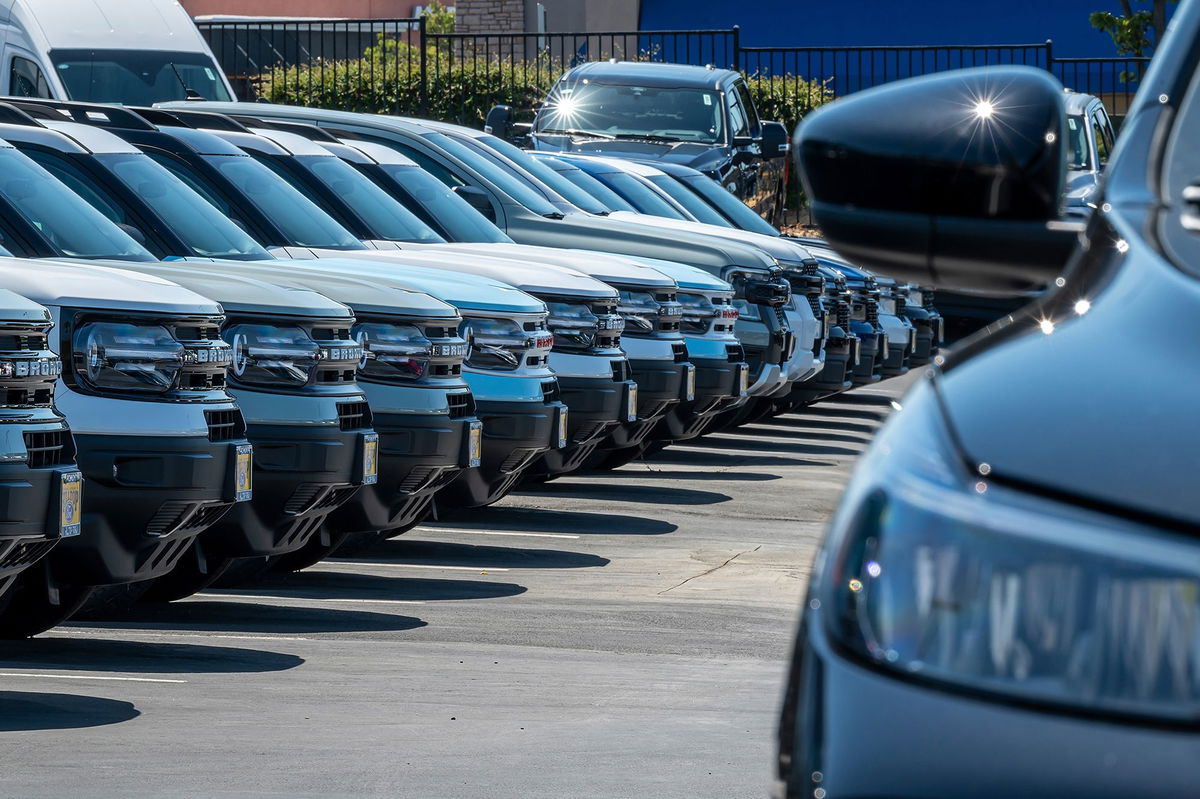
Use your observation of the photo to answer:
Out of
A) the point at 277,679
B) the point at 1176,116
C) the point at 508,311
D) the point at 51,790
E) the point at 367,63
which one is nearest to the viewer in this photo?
the point at 1176,116

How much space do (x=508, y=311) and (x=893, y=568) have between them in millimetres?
8190

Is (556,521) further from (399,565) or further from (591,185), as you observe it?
(591,185)

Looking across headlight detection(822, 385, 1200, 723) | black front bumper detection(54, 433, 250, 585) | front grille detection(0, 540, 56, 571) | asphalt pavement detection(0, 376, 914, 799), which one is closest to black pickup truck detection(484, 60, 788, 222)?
asphalt pavement detection(0, 376, 914, 799)

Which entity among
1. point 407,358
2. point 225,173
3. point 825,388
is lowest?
point 825,388

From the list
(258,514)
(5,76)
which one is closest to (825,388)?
(5,76)

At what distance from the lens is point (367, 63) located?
3069 centimetres

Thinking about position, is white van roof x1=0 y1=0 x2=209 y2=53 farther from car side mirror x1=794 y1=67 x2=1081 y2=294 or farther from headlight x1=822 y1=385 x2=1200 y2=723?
headlight x1=822 y1=385 x2=1200 y2=723

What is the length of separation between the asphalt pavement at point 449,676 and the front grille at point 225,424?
2.57ft

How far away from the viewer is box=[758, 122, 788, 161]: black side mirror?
20994 mm

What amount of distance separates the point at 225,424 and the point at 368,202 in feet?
15.5

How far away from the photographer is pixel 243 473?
7.07 metres

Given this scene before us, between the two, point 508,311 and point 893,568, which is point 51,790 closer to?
point 893,568

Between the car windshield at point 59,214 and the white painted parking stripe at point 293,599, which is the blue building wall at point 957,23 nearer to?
the white painted parking stripe at point 293,599

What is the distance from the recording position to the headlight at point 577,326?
1103cm
